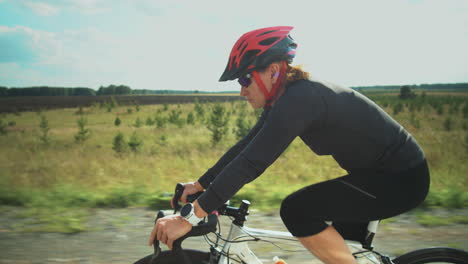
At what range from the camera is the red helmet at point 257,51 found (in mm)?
1757

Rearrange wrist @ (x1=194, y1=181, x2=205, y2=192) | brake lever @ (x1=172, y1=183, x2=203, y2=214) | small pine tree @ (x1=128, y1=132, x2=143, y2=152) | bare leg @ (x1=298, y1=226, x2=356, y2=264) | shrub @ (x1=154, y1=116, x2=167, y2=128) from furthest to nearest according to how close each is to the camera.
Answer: shrub @ (x1=154, y1=116, x2=167, y2=128) → small pine tree @ (x1=128, y1=132, x2=143, y2=152) → wrist @ (x1=194, y1=181, x2=205, y2=192) → brake lever @ (x1=172, y1=183, x2=203, y2=214) → bare leg @ (x1=298, y1=226, x2=356, y2=264)

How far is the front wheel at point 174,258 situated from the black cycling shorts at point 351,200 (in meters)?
0.45

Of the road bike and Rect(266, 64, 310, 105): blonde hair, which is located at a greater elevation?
Rect(266, 64, 310, 105): blonde hair

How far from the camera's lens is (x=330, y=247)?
1.63 meters

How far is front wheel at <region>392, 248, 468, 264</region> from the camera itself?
5.92 ft

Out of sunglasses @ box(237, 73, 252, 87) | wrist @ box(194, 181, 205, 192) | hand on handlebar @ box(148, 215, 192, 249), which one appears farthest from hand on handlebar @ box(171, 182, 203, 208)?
sunglasses @ box(237, 73, 252, 87)

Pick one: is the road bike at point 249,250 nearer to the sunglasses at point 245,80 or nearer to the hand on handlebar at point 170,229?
the hand on handlebar at point 170,229

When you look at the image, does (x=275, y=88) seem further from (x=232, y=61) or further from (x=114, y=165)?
(x=114, y=165)

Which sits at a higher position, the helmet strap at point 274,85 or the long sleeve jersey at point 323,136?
the helmet strap at point 274,85

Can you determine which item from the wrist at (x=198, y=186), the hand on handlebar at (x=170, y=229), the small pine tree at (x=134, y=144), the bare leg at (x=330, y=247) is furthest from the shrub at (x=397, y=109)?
the hand on handlebar at (x=170, y=229)

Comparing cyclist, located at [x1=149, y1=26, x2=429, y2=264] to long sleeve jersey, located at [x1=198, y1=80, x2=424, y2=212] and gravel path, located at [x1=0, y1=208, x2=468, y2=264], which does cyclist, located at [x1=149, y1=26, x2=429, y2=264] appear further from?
gravel path, located at [x1=0, y1=208, x2=468, y2=264]

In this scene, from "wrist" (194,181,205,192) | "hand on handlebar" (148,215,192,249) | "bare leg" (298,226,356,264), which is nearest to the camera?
"hand on handlebar" (148,215,192,249)

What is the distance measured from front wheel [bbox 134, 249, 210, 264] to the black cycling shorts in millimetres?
449

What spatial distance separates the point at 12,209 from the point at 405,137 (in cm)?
483
